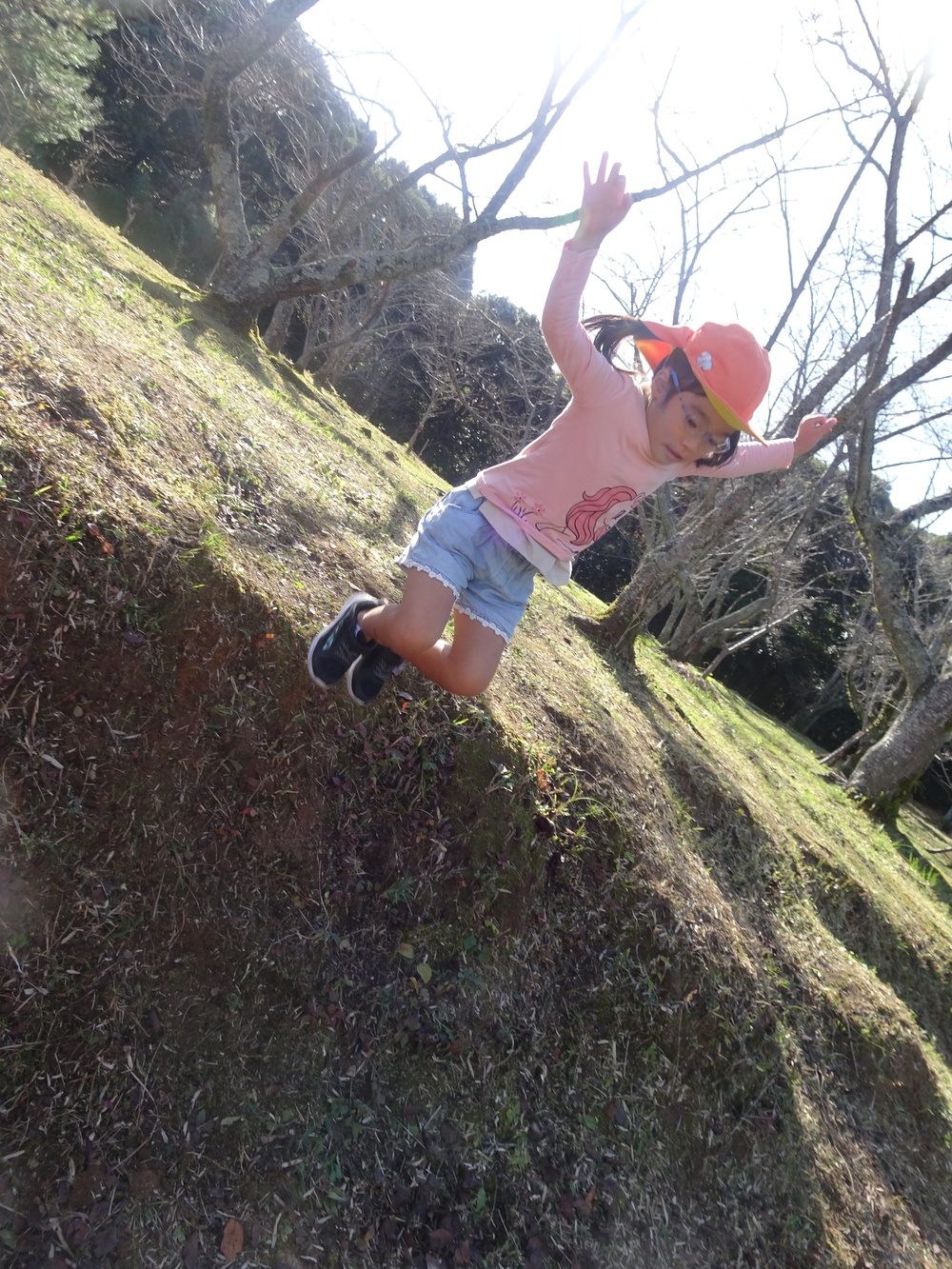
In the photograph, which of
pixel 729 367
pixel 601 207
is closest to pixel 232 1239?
pixel 729 367

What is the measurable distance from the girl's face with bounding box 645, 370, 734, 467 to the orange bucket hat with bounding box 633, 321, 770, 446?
51 mm

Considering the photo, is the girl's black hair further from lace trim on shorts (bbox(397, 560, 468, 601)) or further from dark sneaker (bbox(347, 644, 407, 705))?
dark sneaker (bbox(347, 644, 407, 705))

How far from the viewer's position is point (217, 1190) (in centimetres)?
225

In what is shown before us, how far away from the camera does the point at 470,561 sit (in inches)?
112

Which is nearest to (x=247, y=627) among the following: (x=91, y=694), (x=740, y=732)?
(x=91, y=694)

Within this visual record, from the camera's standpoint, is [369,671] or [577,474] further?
[369,671]

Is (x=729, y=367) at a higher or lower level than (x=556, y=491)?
higher

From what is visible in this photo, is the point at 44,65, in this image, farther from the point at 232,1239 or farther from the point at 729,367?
the point at 232,1239

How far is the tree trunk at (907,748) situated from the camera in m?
9.97

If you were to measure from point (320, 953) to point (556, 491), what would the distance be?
74.3 inches

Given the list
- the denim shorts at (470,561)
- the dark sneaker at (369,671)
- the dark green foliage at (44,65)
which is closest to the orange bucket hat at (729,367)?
the denim shorts at (470,561)

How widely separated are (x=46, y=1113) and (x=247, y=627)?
64.9 inches

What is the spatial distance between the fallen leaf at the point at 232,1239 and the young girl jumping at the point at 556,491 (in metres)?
1.66

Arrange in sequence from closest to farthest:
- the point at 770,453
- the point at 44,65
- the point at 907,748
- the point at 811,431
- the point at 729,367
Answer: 1. the point at 729,367
2. the point at 770,453
3. the point at 811,431
4. the point at 907,748
5. the point at 44,65
